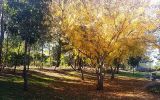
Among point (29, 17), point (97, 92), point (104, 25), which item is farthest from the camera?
point (104, 25)

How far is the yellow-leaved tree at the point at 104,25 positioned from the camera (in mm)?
28367

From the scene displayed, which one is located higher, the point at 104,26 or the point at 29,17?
the point at 104,26

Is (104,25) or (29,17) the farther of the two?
(104,25)

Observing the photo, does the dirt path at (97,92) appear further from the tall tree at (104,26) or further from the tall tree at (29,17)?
the tall tree at (29,17)

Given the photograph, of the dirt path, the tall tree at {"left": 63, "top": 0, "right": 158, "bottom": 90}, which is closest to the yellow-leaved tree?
the tall tree at {"left": 63, "top": 0, "right": 158, "bottom": 90}

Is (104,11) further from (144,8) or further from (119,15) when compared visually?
(144,8)

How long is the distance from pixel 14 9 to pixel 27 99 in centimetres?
538

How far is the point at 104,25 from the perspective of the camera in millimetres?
29359

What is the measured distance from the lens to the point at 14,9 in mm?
21625

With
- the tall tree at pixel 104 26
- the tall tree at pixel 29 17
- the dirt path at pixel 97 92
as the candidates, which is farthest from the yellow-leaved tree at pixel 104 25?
the tall tree at pixel 29 17

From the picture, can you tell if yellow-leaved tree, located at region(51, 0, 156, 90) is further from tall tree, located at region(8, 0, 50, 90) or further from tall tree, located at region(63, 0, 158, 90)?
tall tree, located at region(8, 0, 50, 90)

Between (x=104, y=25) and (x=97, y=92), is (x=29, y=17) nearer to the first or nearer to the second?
(x=104, y=25)

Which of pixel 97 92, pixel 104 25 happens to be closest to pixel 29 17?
pixel 104 25

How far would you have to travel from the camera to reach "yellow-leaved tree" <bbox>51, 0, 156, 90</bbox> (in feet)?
93.1
